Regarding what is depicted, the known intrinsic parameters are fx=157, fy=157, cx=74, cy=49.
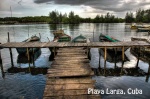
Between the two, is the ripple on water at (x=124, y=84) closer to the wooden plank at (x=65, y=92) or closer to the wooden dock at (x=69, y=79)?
the wooden dock at (x=69, y=79)

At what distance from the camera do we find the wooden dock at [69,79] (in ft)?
29.9

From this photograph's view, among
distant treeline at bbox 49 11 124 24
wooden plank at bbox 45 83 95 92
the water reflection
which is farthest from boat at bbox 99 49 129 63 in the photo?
distant treeline at bbox 49 11 124 24

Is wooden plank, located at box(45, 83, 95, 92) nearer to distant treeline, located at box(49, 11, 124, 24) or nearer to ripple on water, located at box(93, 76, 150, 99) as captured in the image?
ripple on water, located at box(93, 76, 150, 99)

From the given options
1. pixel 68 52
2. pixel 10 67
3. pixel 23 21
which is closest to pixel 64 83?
pixel 68 52

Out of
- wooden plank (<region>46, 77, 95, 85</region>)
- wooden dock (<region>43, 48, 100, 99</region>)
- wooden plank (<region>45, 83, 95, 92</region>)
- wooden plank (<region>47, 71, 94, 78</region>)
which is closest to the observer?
wooden dock (<region>43, 48, 100, 99</region>)

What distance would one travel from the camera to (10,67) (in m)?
20.8

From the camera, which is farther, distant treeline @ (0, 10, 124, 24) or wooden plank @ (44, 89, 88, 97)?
distant treeline @ (0, 10, 124, 24)

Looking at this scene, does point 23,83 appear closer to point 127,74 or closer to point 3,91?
point 3,91

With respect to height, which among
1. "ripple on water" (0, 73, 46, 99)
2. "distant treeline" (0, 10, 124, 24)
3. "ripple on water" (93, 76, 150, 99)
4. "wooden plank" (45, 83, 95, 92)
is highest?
"distant treeline" (0, 10, 124, 24)

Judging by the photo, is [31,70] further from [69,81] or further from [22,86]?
[69,81]

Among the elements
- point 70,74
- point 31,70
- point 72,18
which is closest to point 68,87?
point 70,74

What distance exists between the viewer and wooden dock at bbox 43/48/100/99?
911 cm

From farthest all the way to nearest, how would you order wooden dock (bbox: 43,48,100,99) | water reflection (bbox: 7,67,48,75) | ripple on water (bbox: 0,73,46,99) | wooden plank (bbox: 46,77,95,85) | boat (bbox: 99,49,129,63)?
boat (bbox: 99,49,129,63) → water reflection (bbox: 7,67,48,75) → ripple on water (bbox: 0,73,46,99) → wooden plank (bbox: 46,77,95,85) → wooden dock (bbox: 43,48,100,99)

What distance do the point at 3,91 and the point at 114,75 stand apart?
36.9ft
